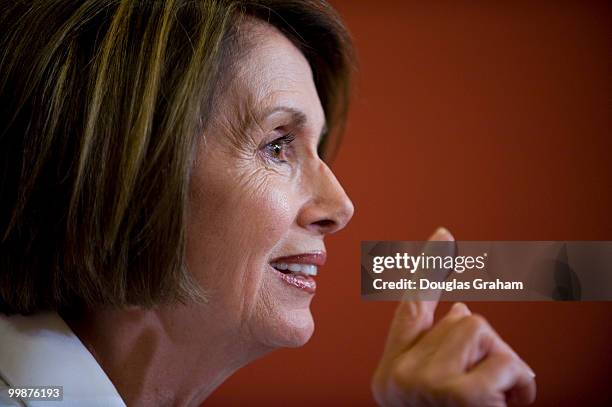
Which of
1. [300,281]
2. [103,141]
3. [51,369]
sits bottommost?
[51,369]

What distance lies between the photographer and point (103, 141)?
70 centimetres

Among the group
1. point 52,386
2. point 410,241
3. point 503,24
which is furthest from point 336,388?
point 503,24

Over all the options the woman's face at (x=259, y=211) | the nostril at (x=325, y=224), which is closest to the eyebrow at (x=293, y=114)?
the woman's face at (x=259, y=211)

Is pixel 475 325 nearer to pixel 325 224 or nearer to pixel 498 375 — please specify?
pixel 498 375

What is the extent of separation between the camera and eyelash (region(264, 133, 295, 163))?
0.74 m

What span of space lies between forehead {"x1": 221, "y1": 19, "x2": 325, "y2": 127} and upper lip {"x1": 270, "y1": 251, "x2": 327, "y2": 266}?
14 centimetres

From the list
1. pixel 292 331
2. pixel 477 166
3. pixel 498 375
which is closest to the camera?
pixel 498 375

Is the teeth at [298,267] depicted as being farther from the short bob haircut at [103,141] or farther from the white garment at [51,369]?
the white garment at [51,369]

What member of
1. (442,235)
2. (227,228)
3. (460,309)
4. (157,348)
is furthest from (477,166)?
(157,348)

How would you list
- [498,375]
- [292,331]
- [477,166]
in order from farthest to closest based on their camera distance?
[477,166], [292,331], [498,375]

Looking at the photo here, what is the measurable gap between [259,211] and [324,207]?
7 centimetres

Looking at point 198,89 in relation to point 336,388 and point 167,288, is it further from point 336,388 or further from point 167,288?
point 336,388

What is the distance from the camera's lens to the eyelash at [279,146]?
741 mm

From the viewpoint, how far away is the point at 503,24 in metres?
0.87
